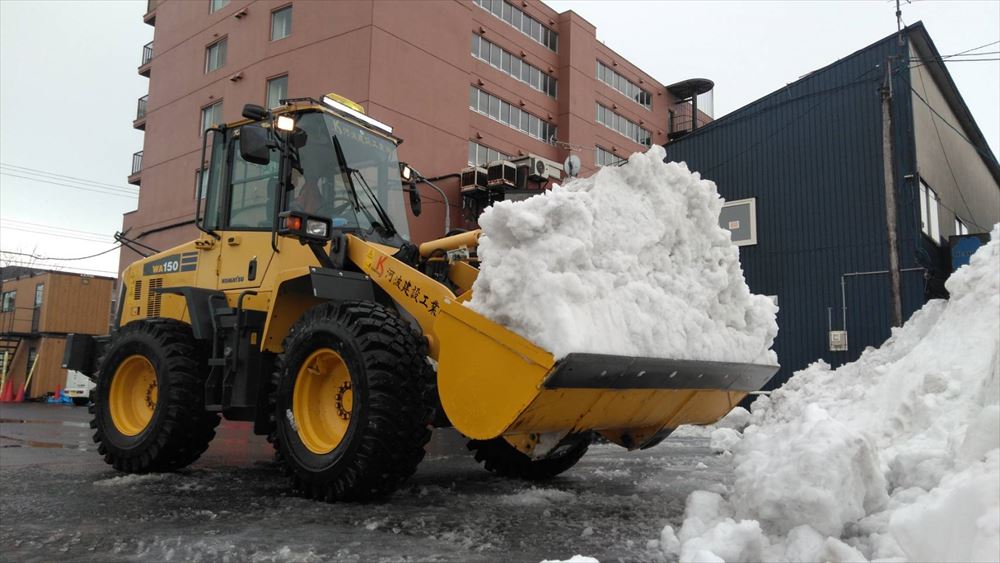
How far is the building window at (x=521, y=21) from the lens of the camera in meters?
31.3

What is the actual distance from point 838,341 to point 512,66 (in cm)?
2116

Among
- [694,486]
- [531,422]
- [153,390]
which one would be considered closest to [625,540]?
[531,422]

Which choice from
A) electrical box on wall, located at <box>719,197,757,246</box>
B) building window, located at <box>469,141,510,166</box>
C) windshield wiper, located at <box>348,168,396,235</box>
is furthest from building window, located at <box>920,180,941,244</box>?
building window, located at <box>469,141,510,166</box>

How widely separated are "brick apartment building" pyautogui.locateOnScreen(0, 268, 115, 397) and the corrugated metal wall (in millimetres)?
27782

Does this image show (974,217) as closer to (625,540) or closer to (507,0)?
(507,0)

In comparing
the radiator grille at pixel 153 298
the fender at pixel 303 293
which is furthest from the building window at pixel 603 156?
the fender at pixel 303 293

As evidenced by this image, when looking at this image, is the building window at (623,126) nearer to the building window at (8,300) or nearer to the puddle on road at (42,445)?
the building window at (8,300)

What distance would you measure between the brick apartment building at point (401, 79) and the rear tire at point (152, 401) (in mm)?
14049

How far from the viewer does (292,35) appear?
84.4 ft

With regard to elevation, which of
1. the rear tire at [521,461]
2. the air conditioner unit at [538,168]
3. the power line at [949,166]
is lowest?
the rear tire at [521,461]

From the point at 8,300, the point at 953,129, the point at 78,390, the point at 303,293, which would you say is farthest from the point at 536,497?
the point at 8,300

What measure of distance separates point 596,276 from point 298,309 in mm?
2708

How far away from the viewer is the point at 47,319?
31078 mm

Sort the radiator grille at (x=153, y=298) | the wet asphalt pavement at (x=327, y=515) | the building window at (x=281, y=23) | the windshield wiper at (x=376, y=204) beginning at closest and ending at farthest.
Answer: the wet asphalt pavement at (x=327, y=515) < the windshield wiper at (x=376, y=204) < the radiator grille at (x=153, y=298) < the building window at (x=281, y=23)
